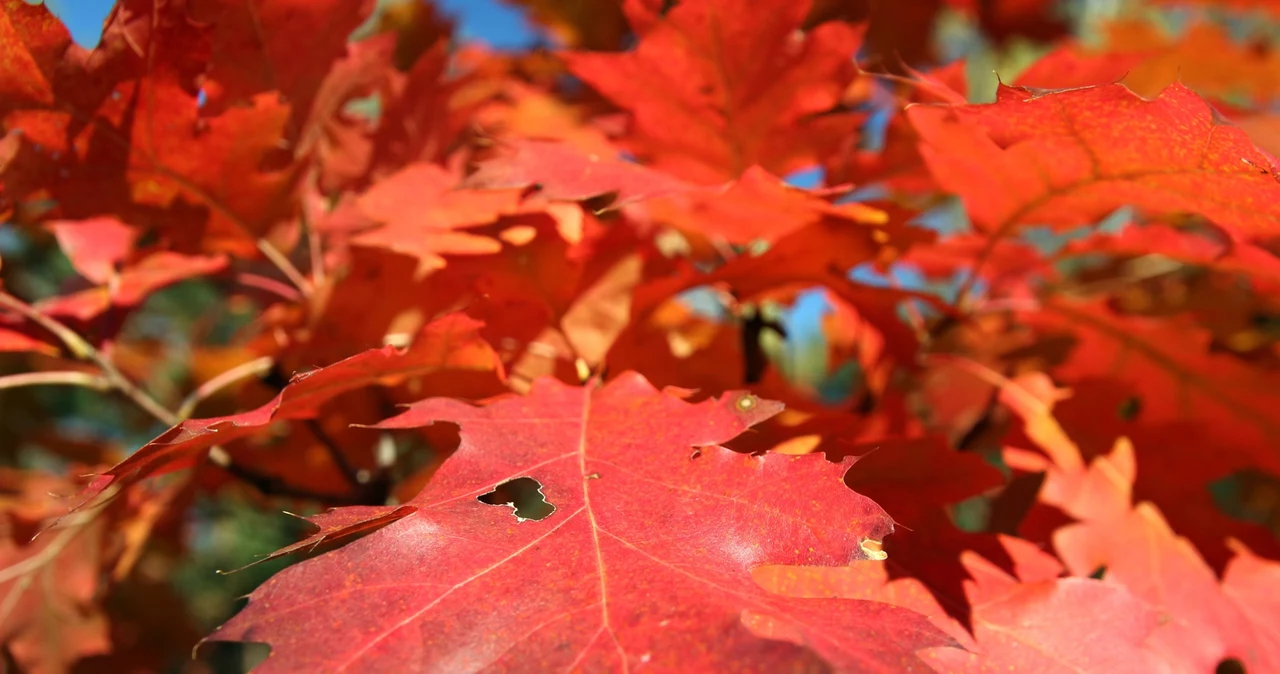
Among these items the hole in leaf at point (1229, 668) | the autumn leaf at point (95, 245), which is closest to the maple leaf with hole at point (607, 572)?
the autumn leaf at point (95, 245)

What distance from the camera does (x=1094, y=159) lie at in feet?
1.69

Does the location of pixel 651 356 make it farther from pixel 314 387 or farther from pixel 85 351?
pixel 85 351

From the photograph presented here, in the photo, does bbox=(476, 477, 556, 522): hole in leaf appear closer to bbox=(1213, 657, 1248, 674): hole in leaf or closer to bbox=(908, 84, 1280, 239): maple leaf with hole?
bbox=(908, 84, 1280, 239): maple leaf with hole

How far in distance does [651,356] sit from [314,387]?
1.04 ft

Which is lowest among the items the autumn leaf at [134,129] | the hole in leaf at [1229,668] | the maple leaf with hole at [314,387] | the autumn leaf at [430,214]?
the hole in leaf at [1229,668]

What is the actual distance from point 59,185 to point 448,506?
1.39 feet

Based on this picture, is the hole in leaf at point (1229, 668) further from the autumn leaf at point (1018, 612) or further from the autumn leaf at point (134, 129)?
the autumn leaf at point (134, 129)

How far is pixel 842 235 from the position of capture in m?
0.61

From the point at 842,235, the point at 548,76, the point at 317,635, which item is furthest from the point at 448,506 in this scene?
the point at 548,76

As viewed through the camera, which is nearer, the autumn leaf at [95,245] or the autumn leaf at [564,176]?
the autumn leaf at [564,176]

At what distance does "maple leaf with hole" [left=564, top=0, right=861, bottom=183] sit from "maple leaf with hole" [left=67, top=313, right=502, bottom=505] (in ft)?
0.89

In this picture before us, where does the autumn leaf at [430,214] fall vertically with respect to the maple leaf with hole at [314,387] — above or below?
above

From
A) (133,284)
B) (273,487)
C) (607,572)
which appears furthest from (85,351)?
(607,572)

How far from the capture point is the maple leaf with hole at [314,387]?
400mm
